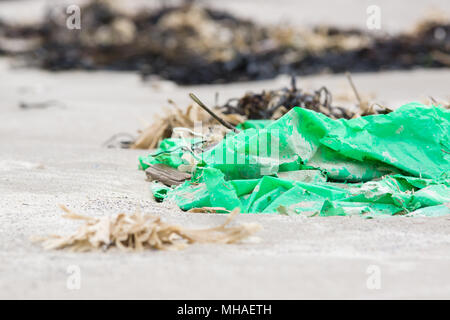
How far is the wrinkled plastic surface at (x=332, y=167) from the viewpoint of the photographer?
8.05ft

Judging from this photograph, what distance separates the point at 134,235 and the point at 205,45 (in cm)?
784

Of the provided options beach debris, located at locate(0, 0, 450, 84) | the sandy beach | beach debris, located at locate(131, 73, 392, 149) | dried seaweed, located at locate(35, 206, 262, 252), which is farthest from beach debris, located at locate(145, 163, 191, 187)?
beach debris, located at locate(0, 0, 450, 84)

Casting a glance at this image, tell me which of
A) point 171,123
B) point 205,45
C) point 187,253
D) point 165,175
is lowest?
point 187,253

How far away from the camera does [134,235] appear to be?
194cm

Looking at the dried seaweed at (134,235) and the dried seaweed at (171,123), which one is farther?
the dried seaweed at (171,123)

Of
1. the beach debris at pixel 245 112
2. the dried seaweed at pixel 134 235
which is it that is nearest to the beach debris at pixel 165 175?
the beach debris at pixel 245 112

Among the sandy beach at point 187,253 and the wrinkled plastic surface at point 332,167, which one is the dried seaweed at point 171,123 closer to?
the sandy beach at point 187,253

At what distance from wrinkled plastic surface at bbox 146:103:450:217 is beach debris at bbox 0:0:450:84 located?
5.03 meters

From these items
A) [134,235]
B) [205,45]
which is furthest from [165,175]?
[205,45]

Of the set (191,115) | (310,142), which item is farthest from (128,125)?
(310,142)

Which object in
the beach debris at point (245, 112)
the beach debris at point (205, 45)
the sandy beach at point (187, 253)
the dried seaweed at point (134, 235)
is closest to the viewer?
the sandy beach at point (187, 253)

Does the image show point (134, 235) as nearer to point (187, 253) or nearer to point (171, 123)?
point (187, 253)

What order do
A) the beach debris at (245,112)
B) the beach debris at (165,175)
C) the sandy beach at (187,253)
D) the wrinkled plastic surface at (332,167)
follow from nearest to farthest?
the sandy beach at (187,253), the wrinkled plastic surface at (332,167), the beach debris at (165,175), the beach debris at (245,112)

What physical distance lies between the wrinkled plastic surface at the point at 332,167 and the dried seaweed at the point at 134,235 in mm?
436
